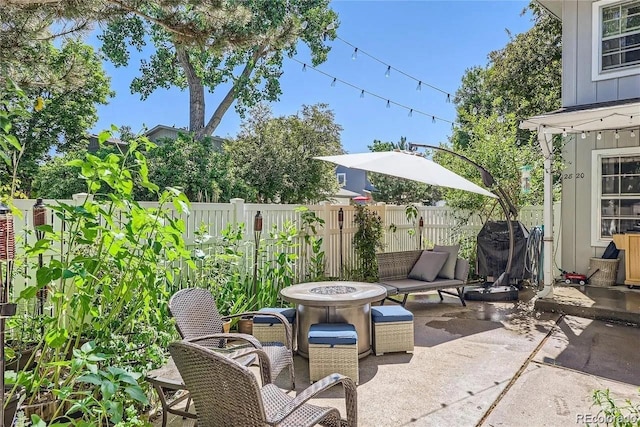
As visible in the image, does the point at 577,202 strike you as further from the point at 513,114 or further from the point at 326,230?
the point at 326,230

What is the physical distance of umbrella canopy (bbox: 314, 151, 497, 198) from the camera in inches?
232

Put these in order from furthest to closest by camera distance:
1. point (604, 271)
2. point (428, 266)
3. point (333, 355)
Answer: point (604, 271) → point (428, 266) → point (333, 355)

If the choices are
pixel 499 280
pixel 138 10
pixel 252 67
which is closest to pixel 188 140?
pixel 252 67

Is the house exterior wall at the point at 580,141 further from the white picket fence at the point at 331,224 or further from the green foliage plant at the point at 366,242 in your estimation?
the green foliage plant at the point at 366,242

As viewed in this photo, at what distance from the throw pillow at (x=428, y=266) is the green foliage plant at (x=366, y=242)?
1.35 m

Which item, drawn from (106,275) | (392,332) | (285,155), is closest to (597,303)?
(392,332)

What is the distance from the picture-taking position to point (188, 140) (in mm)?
11422

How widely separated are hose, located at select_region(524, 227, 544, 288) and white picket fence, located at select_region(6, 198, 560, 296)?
790mm

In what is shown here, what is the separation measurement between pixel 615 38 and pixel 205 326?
25.6 feet

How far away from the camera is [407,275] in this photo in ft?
21.5

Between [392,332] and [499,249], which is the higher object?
[499,249]

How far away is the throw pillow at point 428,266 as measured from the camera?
20.7 ft

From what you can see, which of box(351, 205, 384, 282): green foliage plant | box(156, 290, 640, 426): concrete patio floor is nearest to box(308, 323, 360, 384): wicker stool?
box(156, 290, 640, 426): concrete patio floor

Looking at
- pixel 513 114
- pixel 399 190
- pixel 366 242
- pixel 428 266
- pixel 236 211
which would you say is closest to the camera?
pixel 236 211
